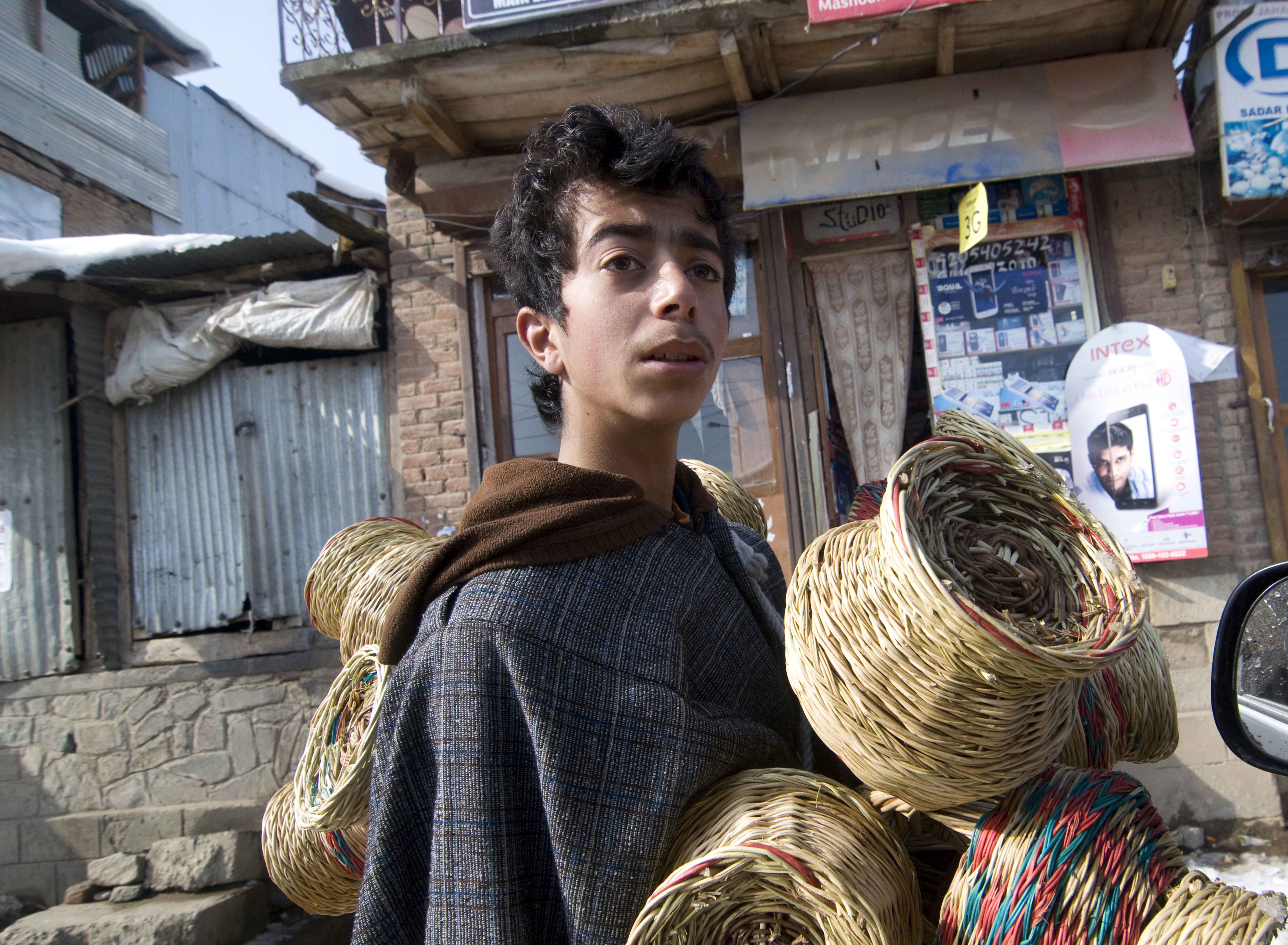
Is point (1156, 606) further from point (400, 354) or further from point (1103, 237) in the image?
point (400, 354)

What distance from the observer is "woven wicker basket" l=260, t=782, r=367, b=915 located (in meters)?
1.72

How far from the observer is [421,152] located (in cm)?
553

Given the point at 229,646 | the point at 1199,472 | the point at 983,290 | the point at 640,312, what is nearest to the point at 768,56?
the point at 983,290

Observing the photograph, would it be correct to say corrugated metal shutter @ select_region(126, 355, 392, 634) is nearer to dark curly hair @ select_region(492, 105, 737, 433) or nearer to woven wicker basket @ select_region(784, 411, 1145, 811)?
dark curly hair @ select_region(492, 105, 737, 433)

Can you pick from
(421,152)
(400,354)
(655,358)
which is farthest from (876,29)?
(655,358)

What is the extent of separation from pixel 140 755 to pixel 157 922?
4.95ft

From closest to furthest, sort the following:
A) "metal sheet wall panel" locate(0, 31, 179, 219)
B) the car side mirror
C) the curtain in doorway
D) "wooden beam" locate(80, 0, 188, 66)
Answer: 1. the car side mirror
2. the curtain in doorway
3. "metal sheet wall panel" locate(0, 31, 179, 219)
4. "wooden beam" locate(80, 0, 188, 66)

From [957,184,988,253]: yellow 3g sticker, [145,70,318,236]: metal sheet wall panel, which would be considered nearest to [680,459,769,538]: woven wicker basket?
[957,184,988,253]: yellow 3g sticker

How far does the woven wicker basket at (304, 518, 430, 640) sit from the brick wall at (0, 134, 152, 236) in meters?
8.96

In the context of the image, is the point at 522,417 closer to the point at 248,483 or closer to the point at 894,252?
the point at 248,483

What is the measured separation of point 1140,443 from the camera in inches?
186

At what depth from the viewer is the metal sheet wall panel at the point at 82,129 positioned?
28.9 feet

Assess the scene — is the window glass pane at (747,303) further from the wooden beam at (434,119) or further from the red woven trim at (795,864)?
the red woven trim at (795,864)

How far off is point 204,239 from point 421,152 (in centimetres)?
150
